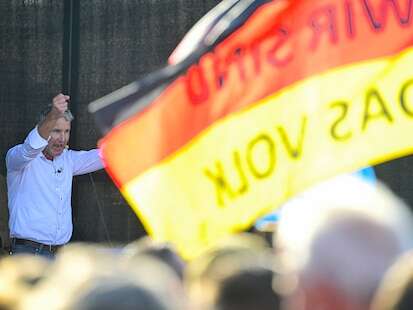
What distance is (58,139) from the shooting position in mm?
5367

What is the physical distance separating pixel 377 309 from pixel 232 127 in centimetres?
224

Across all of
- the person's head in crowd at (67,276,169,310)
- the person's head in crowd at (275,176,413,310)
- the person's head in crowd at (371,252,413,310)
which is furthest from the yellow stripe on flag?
the person's head in crowd at (67,276,169,310)

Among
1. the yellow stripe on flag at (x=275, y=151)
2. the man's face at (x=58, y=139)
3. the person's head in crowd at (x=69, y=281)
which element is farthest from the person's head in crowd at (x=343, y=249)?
the man's face at (x=58, y=139)

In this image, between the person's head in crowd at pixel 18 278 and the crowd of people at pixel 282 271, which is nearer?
the crowd of people at pixel 282 271

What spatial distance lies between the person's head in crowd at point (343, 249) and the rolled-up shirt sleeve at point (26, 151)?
3.58 m

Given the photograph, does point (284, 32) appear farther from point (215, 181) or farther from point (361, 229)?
point (361, 229)

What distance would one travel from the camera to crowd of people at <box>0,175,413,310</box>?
1194 mm

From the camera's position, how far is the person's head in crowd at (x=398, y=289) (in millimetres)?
1208

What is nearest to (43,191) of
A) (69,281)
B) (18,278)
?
(18,278)

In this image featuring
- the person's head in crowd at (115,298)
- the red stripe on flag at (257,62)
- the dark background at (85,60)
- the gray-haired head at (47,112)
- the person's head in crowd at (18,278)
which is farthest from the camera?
the dark background at (85,60)

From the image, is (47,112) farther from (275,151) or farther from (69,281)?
(69,281)

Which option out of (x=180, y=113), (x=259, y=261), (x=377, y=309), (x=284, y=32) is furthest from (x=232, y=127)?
(x=377, y=309)

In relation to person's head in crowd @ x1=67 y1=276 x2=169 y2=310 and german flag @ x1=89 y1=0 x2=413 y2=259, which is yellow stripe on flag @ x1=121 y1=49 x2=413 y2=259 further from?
person's head in crowd @ x1=67 y1=276 x2=169 y2=310

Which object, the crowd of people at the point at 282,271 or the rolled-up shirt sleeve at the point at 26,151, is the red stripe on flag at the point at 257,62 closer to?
the crowd of people at the point at 282,271
